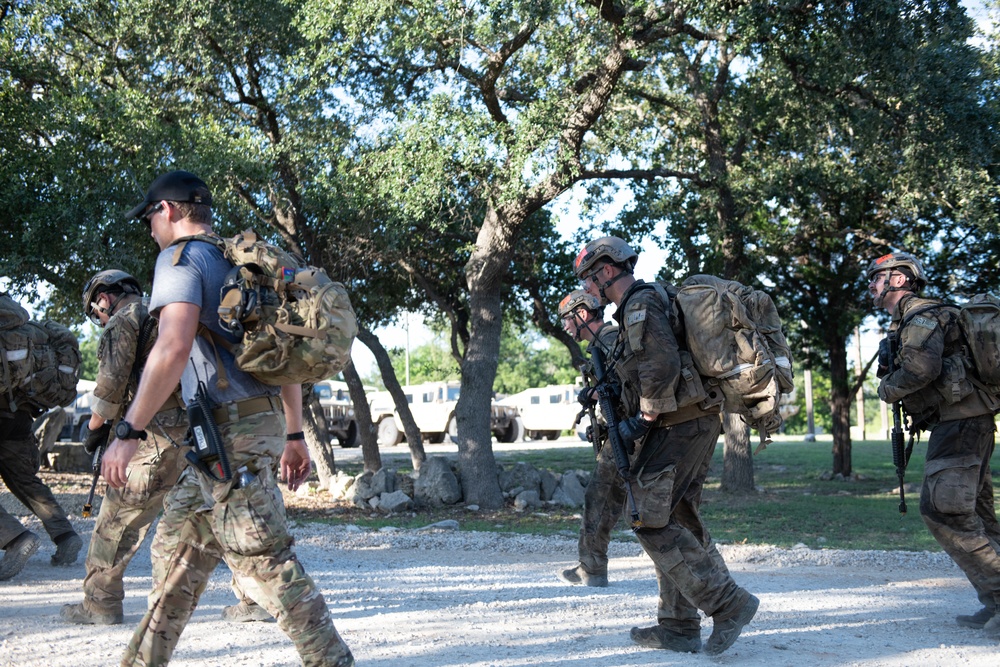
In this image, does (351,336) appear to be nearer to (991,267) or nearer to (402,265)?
(402,265)

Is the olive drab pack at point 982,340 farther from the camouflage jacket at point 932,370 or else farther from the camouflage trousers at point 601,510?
the camouflage trousers at point 601,510

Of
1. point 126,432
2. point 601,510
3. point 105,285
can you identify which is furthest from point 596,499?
point 126,432

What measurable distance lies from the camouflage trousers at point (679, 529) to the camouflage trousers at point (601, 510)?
1.63 m

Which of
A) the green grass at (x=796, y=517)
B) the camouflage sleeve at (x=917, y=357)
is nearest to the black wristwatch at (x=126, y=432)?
the camouflage sleeve at (x=917, y=357)

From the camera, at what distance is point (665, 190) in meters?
15.2

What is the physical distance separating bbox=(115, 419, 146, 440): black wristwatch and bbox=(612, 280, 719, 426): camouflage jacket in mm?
2179

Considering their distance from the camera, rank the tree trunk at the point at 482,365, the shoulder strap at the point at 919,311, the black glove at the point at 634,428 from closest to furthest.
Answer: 1. the black glove at the point at 634,428
2. the shoulder strap at the point at 919,311
3. the tree trunk at the point at 482,365

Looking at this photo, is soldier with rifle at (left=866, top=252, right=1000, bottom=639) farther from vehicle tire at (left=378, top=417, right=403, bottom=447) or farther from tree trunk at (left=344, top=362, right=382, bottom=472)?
vehicle tire at (left=378, top=417, right=403, bottom=447)

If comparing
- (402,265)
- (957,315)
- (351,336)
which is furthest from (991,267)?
(351,336)

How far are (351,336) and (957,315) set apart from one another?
3684 millimetres

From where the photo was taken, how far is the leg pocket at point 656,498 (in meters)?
4.51

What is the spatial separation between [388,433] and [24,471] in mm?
22776

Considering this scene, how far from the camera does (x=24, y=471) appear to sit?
6773mm

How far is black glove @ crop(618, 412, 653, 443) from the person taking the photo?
4531 mm
